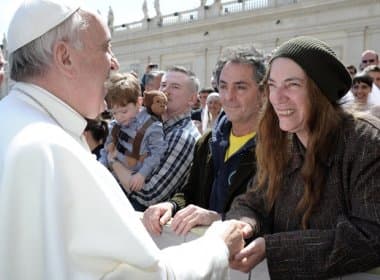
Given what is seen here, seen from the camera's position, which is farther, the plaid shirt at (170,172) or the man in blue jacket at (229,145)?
the plaid shirt at (170,172)

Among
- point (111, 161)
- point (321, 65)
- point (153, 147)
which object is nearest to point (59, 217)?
point (321, 65)


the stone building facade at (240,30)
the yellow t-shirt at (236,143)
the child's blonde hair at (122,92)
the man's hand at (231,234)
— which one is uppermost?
the child's blonde hair at (122,92)

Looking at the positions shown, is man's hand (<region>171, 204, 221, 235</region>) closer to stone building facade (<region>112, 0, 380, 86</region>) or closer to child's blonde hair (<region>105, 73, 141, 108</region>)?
child's blonde hair (<region>105, 73, 141, 108</region>)

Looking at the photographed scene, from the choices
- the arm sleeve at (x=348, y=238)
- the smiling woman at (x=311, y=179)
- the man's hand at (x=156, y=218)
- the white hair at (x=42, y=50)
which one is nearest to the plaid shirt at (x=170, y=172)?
the man's hand at (x=156, y=218)

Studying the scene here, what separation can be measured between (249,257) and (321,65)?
2.77 ft

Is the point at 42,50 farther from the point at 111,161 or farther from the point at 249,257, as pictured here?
the point at 111,161

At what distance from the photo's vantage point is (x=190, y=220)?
2211mm

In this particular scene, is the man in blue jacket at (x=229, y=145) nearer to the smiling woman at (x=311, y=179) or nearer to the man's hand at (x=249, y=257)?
the smiling woman at (x=311, y=179)

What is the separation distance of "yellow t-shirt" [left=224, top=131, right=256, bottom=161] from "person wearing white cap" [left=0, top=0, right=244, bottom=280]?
115 cm

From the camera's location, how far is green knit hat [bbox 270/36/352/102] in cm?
208

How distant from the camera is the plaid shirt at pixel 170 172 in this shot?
359cm

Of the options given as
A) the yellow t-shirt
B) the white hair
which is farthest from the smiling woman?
the white hair

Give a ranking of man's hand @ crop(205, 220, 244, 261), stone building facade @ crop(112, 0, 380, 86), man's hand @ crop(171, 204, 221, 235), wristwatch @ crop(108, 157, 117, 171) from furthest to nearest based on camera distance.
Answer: stone building facade @ crop(112, 0, 380, 86)
wristwatch @ crop(108, 157, 117, 171)
man's hand @ crop(171, 204, 221, 235)
man's hand @ crop(205, 220, 244, 261)

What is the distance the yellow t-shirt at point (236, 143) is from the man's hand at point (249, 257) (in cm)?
88
